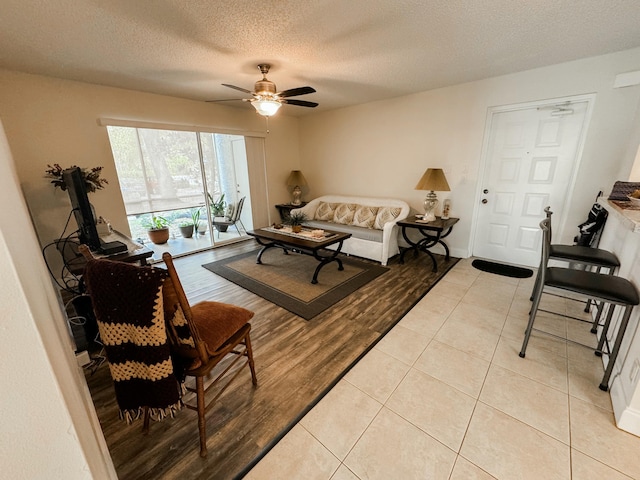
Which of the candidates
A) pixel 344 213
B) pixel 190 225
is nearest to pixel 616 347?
pixel 344 213

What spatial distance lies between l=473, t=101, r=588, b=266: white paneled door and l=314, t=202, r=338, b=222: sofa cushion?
2.32 meters

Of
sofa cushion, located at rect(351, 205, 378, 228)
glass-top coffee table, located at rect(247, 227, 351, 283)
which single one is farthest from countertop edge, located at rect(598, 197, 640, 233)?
sofa cushion, located at rect(351, 205, 378, 228)

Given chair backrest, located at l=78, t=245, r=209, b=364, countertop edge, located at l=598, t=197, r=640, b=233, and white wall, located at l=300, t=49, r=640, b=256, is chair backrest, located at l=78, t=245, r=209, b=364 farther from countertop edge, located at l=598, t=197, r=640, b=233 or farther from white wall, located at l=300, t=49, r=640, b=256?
white wall, located at l=300, t=49, r=640, b=256

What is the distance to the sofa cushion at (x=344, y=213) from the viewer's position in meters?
4.48

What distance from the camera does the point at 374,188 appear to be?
467 centimetres

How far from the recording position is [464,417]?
150cm

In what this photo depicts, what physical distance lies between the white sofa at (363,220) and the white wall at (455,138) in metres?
0.33

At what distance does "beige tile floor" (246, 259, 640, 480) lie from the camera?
1.26 m

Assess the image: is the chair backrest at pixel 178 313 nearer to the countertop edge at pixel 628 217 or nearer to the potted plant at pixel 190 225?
the countertop edge at pixel 628 217

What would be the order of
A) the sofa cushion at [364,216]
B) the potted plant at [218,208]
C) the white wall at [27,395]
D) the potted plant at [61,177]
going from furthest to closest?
1. the potted plant at [218,208]
2. the sofa cushion at [364,216]
3. the potted plant at [61,177]
4. the white wall at [27,395]

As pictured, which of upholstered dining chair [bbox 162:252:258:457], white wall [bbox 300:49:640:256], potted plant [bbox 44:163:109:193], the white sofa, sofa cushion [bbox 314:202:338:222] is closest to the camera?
upholstered dining chair [bbox 162:252:258:457]

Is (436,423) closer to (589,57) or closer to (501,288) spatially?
(501,288)

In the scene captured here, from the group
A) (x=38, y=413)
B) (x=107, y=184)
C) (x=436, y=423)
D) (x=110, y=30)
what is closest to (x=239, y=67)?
(x=110, y=30)

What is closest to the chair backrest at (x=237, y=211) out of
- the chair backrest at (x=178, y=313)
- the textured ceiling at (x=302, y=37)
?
the textured ceiling at (x=302, y=37)
